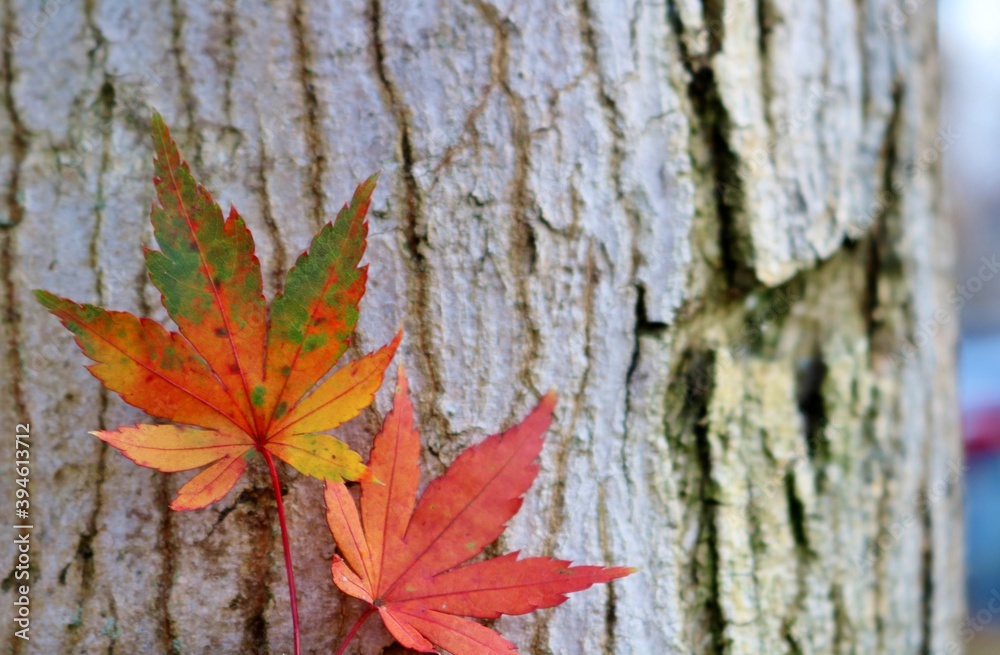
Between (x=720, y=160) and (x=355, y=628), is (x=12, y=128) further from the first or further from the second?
(x=720, y=160)

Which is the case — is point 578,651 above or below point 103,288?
below

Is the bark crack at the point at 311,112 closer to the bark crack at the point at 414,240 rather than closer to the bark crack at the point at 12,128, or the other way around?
the bark crack at the point at 414,240

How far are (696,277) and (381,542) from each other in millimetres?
523

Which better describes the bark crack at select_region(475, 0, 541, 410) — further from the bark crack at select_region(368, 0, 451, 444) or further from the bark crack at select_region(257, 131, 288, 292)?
the bark crack at select_region(257, 131, 288, 292)

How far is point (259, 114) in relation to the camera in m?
0.82

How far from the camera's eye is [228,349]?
0.69 meters

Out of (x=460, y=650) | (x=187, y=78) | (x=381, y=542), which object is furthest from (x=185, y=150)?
(x=460, y=650)

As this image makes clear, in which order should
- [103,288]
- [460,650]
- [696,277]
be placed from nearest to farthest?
1. [460,650]
2. [103,288]
3. [696,277]

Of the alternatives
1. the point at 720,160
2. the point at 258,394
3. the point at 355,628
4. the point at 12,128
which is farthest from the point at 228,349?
the point at 720,160

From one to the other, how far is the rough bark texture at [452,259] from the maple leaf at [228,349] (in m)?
0.11

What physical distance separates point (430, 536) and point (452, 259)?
1.02 feet

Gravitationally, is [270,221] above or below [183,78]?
below

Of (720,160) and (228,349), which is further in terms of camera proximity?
(720,160)

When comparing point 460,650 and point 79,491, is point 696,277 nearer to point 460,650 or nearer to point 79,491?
point 460,650
